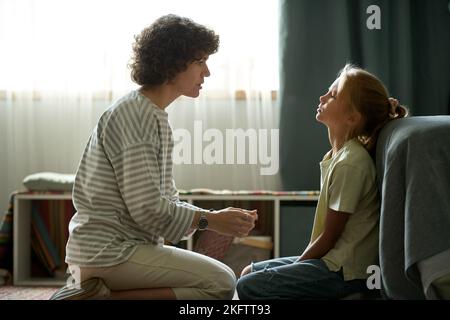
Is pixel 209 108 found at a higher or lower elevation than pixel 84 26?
lower

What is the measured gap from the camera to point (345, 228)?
1.42m

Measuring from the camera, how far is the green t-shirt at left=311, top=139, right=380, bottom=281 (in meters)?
1.39

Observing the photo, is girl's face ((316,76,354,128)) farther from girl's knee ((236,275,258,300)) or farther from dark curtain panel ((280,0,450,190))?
dark curtain panel ((280,0,450,190))

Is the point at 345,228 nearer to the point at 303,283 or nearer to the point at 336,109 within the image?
the point at 303,283

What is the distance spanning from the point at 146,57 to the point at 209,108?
143 centimetres

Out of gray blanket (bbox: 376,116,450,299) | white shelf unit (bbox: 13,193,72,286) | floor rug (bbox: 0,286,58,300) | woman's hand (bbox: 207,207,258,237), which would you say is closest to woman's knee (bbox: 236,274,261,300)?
woman's hand (bbox: 207,207,258,237)

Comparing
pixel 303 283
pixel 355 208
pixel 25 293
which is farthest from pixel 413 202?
pixel 25 293

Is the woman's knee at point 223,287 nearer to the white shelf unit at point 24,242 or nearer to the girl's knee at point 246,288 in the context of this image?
the girl's knee at point 246,288

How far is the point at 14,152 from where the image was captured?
2916 millimetres

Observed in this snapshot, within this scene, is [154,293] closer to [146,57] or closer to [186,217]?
[186,217]

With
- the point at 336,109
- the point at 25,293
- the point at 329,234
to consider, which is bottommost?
the point at 25,293

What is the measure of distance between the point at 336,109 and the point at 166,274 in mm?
620

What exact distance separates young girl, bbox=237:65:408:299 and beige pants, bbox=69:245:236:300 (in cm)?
11
